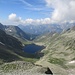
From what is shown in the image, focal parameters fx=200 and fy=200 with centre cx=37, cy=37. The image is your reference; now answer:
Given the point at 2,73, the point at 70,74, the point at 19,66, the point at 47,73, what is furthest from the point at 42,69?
the point at 70,74

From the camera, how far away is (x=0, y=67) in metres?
86.2

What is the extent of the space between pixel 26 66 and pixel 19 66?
3092 millimetres

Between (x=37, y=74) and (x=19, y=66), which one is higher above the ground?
(x=19, y=66)

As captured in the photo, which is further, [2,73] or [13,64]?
[13,64]

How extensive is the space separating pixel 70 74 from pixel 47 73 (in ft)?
280

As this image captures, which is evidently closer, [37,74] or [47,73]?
[37,74]

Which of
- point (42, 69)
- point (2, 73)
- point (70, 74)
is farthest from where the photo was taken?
point (70, 74)

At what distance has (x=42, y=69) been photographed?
86.1 meters

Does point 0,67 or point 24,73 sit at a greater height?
point 0,67

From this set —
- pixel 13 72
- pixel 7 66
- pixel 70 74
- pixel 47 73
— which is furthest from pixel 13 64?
pixel 70 74

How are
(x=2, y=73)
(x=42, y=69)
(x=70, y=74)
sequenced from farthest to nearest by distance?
(x=70, y=74) < (x=42, y=69) < (x=2, y=73)

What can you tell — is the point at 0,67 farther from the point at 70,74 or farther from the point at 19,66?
the point at 70,74

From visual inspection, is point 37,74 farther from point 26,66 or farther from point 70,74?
point 70,74

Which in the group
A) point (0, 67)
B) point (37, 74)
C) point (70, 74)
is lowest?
point (37, 74)
